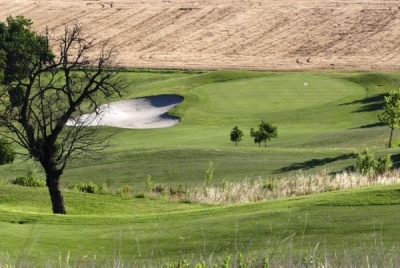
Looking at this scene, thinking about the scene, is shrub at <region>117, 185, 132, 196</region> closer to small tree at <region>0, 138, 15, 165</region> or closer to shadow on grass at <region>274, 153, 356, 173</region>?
shadow on grass at <region>274, 153, 356, 173</region>

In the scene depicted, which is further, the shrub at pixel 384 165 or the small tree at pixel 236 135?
the small tree at pixel 236 135

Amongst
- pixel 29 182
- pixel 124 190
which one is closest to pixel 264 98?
pixel 29 182

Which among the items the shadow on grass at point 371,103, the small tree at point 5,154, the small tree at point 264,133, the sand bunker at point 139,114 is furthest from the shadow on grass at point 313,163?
the sand bunker at point 139,114

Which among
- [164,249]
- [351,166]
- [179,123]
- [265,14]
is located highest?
[265,14]

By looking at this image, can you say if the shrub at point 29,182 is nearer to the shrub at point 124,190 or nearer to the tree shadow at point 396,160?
the shrub at point 124,190

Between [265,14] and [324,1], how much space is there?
708cm

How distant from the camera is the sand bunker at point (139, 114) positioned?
144 ft

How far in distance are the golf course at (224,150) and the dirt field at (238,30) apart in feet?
0.69

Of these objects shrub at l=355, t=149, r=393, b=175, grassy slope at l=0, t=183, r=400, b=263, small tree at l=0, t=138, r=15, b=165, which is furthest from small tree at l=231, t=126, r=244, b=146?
grassy slope at l=0, t=183, r=400, b=263

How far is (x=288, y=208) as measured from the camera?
1398cm

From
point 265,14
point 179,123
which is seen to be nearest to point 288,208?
point 179,123

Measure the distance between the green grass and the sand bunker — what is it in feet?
2.71

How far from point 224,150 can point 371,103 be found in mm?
17259

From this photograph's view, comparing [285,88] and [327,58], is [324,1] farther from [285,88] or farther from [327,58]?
[285,88]
